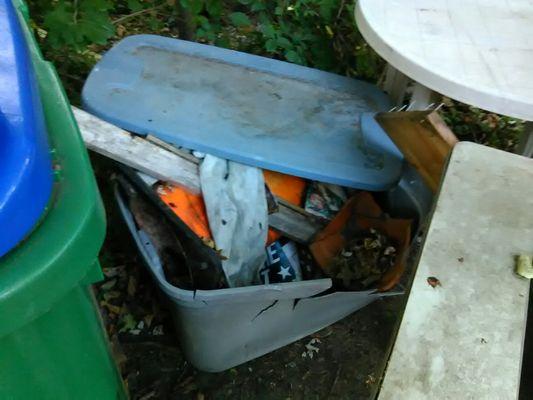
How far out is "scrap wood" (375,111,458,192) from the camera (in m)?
1.59

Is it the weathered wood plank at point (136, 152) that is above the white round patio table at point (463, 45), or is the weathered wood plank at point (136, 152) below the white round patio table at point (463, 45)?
below

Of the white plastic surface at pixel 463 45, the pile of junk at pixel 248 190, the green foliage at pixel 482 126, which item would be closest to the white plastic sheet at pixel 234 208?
the pile of junk at pixel 248 190

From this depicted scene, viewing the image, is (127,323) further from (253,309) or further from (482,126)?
(482,126)

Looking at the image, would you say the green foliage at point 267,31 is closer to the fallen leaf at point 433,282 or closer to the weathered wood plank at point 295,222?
the weathered wood plank at point 295,222

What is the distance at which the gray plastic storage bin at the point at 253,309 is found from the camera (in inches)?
60.1

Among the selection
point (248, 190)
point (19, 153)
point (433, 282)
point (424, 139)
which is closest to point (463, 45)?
point (424, 139)

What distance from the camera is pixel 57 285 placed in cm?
79

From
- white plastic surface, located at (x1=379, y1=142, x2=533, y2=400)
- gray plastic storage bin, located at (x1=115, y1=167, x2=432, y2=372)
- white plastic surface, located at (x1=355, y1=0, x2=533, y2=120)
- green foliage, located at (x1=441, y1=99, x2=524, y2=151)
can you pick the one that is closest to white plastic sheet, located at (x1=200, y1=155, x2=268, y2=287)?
gray plastic storage bin, located at (x1=115, y1=167, x2=432, y2=372)

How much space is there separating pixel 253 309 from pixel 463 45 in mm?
996

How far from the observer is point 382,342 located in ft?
6.95

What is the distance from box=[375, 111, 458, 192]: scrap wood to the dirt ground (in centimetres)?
69

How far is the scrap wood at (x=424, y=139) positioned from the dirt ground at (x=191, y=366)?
0.69 metres

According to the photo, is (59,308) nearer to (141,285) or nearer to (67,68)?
(141,285)

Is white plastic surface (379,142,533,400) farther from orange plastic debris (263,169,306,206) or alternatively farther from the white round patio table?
orange plastic debris (263,169,306,206)
